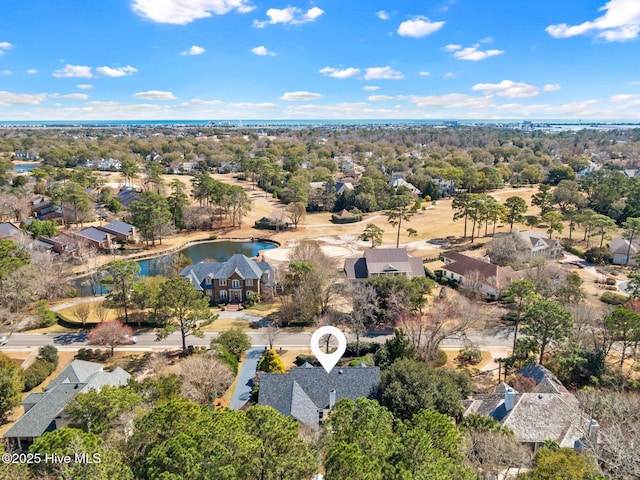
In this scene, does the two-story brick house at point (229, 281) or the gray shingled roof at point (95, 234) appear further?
the gray shingled roof at point (95, 234)

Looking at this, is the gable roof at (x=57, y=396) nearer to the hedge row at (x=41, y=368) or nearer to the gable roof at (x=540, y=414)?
the hedge row at (x=41, y=368)

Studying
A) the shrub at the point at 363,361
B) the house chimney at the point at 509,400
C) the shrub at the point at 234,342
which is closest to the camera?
the house chimney at the point at 509,400

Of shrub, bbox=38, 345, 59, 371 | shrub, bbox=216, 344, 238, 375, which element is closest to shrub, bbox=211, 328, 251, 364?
shrub, bbox=216, 344, 238, 375

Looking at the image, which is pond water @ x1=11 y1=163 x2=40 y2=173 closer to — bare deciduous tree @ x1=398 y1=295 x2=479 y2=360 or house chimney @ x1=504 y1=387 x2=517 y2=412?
bare deciduous tree @ x1=398 y1=295 x2=479 y2=360

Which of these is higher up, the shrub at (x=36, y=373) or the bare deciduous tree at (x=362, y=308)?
the bare deciduous tree at (x=362, y=308)

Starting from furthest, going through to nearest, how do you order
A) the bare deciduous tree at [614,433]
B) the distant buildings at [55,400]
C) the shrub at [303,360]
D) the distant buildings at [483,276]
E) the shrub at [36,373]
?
the distant buildings at [483,276], the shrub at [303,360], the shrub at [36,373], the distant buildings at [55,400], the bare deciduous tree at [614,433]

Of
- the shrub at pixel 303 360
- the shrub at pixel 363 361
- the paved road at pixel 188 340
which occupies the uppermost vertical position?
the shrub at pixel 363 361

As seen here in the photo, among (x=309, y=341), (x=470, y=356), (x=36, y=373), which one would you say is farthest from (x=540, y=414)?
(x=36, y=373)

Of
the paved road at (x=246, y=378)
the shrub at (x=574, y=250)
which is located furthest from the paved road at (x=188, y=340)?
the shrub at (x=574, y=250)
